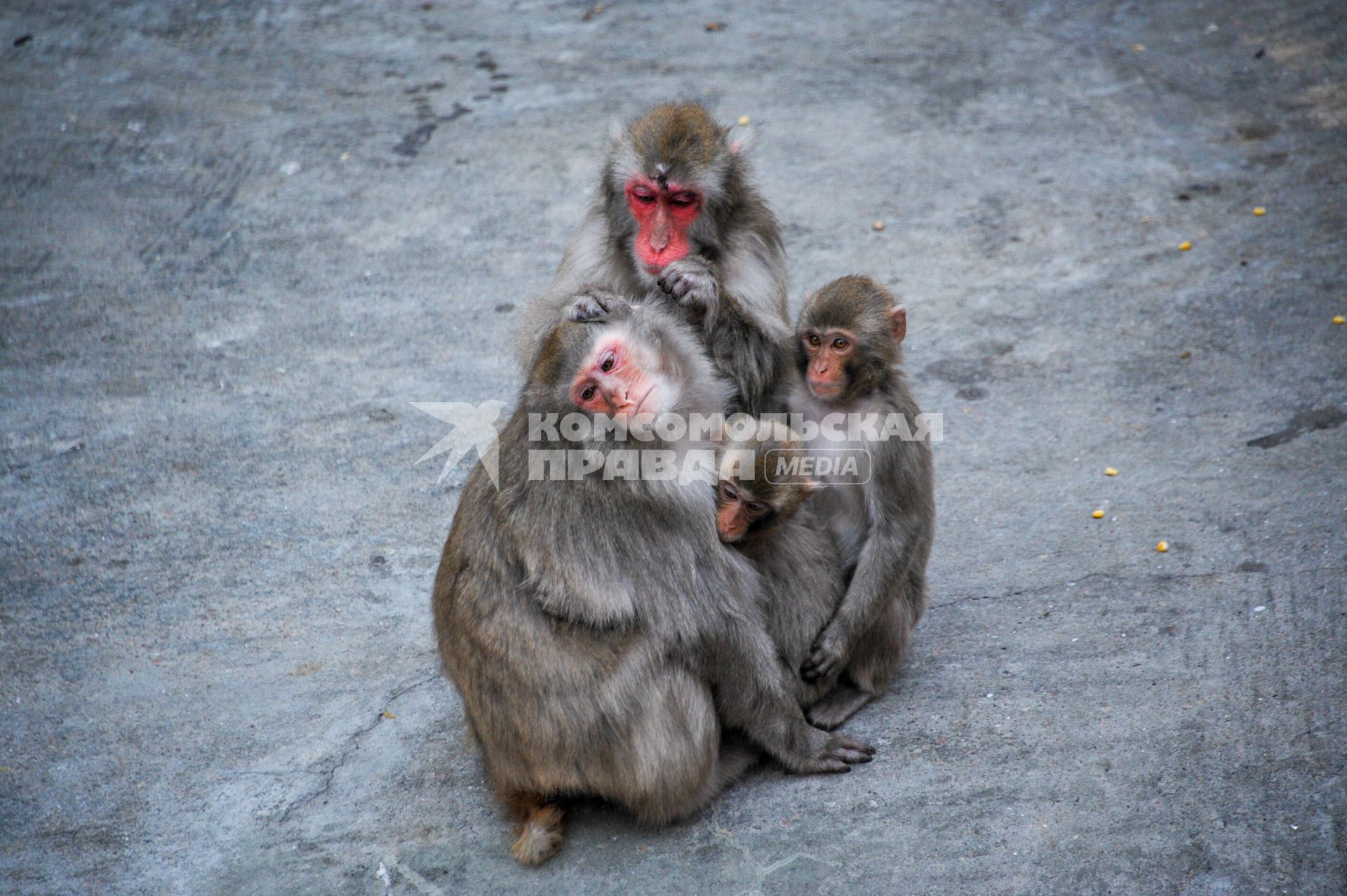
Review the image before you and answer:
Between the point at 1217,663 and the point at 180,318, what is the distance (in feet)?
16.2

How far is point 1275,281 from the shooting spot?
19.3ft

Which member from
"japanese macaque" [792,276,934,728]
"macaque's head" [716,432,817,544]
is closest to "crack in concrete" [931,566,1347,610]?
"japanese macaque" [792,276,934,728]

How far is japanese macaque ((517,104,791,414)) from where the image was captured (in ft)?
12.6

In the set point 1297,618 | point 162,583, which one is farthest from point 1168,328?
point 162,583

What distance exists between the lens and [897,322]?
3.74m

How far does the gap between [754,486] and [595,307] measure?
65 cm

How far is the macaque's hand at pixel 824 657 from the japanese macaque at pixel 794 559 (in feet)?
0.05

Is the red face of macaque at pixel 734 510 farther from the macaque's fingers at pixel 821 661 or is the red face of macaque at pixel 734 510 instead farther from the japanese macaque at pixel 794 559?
the macaque's fingers at pixel 821 661

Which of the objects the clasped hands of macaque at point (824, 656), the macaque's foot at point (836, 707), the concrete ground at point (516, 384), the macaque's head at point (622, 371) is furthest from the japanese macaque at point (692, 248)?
the concrete ground at point (516, 384)

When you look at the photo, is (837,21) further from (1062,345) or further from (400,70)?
(1062,345)
